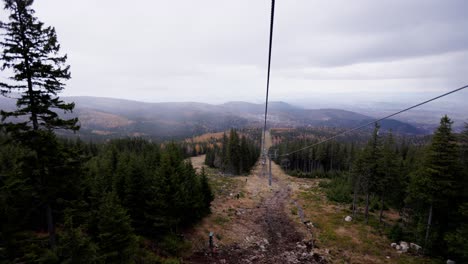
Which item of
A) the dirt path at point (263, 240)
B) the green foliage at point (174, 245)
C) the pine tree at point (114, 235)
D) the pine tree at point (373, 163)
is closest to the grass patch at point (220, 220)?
the dirt path at point (263, 240)

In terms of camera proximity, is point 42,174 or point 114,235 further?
point 114,235

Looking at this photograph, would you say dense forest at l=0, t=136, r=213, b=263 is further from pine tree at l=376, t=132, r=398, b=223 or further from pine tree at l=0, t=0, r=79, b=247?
pine tree at l=376, t=132, r=398, b=223

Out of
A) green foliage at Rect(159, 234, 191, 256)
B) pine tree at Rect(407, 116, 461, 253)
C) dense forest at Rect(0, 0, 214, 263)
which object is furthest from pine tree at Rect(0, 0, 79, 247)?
pine tree at Rect(407, 116, 461, 253)

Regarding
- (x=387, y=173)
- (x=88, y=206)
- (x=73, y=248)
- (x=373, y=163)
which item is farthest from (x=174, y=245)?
(x=387, y=173)

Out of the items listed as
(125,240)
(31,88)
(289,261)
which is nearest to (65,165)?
(31,88)

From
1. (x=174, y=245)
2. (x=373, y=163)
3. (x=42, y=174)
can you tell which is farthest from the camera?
(x=373, y=163)

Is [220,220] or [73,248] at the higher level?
[73,248]

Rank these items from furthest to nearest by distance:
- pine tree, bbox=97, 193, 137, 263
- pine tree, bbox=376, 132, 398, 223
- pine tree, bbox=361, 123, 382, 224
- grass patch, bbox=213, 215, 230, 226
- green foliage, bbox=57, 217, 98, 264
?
pine tree, bbox=361, 123, 382, 224, pine tree, bbox=376, 132, 398, 223, grass patch, bbox=213, 215, 230, 226, pine tree, bbox=97, 193, 137, 263, green foliage, bbox=57, 217, 98, 264

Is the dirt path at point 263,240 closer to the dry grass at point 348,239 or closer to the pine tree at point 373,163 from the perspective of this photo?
the dry grass at point 348,239

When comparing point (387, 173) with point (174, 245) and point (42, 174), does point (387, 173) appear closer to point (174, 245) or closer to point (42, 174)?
point (174, 245)
